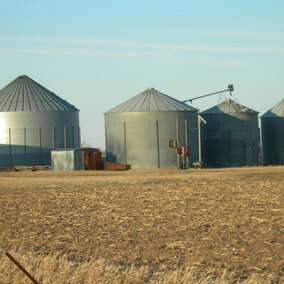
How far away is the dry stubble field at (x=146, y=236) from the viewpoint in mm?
14102

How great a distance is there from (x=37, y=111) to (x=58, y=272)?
6105 cm

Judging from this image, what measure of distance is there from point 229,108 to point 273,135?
668 cm

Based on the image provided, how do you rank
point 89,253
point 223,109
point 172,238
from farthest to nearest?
point 223,109 → point 172,238 → point 89,253

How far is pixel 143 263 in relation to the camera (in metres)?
15.8

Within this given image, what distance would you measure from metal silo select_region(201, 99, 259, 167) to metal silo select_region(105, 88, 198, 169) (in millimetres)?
3094

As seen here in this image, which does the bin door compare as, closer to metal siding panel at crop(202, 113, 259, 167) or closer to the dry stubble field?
metal siding panel at crop(202, 113, 259, 167)

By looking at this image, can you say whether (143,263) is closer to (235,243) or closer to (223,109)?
(235,243)

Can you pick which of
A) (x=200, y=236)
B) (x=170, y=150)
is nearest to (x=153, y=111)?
(x=170, y=150)

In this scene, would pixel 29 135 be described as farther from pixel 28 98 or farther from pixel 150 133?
pixel 150 133

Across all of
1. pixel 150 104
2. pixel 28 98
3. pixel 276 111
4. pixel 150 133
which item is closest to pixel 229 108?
pixel 276 111

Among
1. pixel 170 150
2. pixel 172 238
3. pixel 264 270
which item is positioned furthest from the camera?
pixel 170 150

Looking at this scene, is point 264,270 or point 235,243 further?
point 235,243

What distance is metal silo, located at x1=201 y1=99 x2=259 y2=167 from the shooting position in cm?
6938

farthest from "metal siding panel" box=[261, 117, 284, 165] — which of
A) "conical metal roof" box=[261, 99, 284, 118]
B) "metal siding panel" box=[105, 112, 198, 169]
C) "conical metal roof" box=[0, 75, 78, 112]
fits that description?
"conical metal roof" box=[0, 75, 78, 112]
